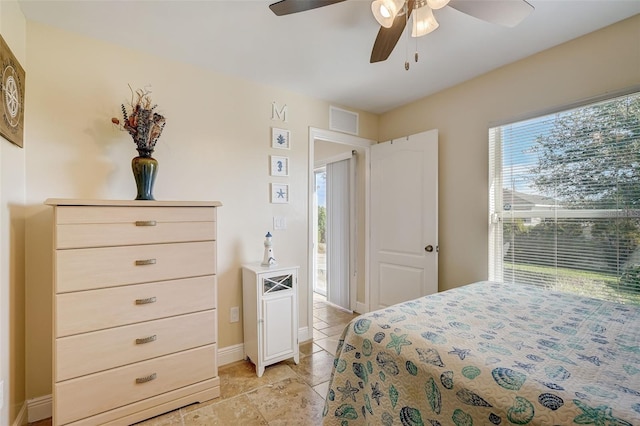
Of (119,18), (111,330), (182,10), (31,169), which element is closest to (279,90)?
(182,10)

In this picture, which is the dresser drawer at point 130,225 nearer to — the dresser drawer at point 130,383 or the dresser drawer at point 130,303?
the dresser drawer at point 130,303

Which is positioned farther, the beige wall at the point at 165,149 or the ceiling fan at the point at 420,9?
the beige wall at the point at 165,149

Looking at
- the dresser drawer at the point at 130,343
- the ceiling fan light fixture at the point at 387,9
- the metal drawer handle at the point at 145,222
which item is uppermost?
the ceiling fan light fixture at the point at 387,9

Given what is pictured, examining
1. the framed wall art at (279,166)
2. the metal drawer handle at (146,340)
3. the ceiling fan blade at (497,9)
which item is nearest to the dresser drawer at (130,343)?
the metal drawer handle at (146,340)

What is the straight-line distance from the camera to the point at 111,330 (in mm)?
1599

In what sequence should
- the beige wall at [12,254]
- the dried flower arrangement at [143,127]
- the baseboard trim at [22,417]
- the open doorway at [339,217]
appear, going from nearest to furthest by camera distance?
the beige wall at [12,254] → the baseboard trim at [22,417] → the dried flower arrangement at [143,127] → the open doorway at [339,217]

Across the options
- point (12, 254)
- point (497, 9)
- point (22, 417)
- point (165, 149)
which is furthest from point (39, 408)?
point (497, 9)

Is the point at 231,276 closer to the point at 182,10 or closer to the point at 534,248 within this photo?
the point at 182,10

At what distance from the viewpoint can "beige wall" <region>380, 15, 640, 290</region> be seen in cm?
183

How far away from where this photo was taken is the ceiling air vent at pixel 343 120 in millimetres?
3049

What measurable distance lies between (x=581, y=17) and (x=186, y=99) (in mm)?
2784

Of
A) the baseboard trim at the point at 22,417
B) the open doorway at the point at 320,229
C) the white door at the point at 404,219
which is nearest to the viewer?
the baseboard trim at the point at 22,417

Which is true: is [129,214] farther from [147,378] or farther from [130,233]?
[147,378]

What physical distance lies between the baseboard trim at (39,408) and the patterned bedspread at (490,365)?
1.82m
